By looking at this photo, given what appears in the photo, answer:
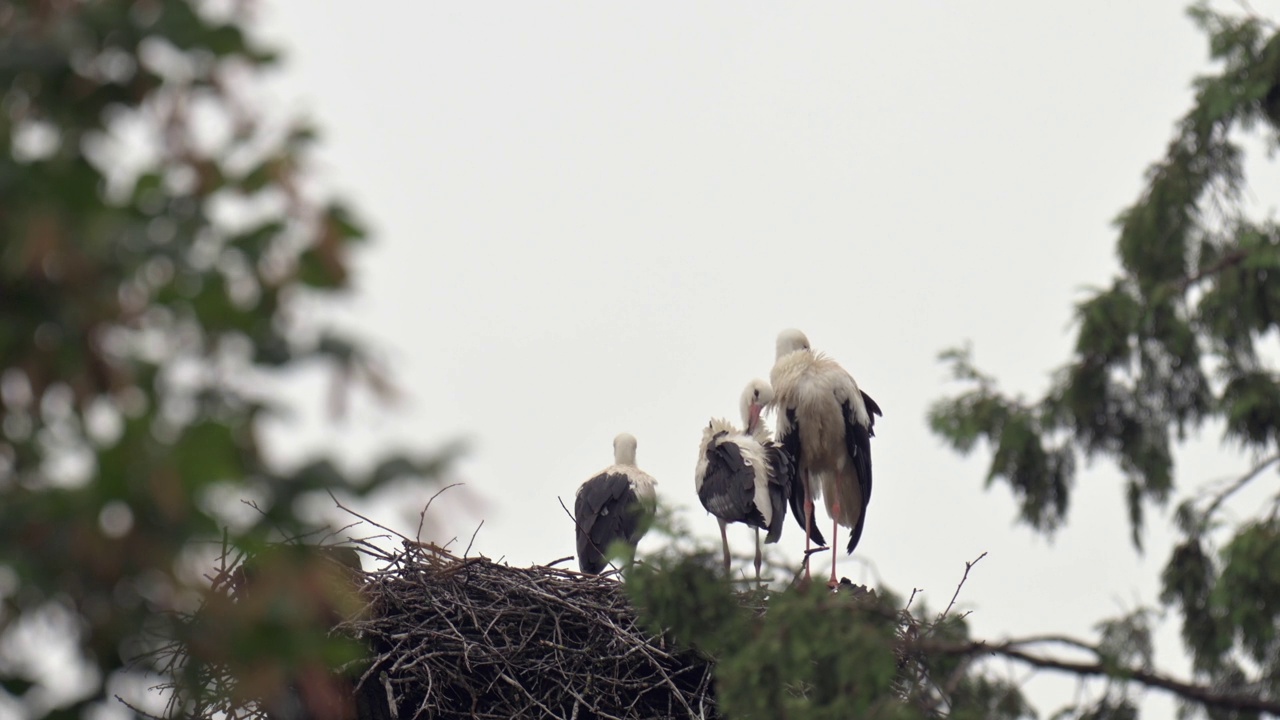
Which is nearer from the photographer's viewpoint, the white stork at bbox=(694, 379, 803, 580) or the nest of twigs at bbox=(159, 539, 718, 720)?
the nest of twigs at bbox=(159, 539, 718, 720)

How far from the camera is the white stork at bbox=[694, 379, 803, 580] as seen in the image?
9.50 metres

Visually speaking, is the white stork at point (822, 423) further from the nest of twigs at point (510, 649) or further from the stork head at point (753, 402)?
the nest of twigs at point (510, 649)

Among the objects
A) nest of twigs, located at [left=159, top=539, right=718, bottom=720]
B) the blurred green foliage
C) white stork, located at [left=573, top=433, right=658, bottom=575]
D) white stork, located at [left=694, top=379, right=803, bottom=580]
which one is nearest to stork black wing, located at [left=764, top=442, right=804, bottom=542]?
white stork, located at [left=694, top=379, right=803, bottom=580]

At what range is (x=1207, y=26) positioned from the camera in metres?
4.50

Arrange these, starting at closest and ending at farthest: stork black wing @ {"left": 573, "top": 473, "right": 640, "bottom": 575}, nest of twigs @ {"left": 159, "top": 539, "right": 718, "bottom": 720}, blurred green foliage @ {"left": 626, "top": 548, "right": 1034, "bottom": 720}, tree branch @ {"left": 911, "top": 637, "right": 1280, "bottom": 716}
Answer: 1. tree branch @ {"left": 911, "top": 637, "right": 1280, "bottom": 716}
2. blurred green foliage @ {"left": 626, "top": 548, "right": 1034, "bottom": 720}
3. nest of twigs @ {"left": 159, "top": 539, "right": 718, "bottom": 720}
4. stork black wing @ {"left": 573, "top": 473, "right": 640, "bottom": 575}

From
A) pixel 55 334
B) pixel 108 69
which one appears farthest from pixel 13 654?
pixel 108 69

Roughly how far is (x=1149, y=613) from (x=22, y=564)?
289 centimetres

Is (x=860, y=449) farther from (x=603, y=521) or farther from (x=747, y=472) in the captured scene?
(x=603, y=521)

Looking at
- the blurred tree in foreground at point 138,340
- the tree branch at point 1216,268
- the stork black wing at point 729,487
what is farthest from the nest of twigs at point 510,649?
the blurred tree in foreground at point 138,340

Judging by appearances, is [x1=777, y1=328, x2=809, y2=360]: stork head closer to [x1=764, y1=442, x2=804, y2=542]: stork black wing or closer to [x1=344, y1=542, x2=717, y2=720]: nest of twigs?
[x1=764, y1=442, x2=804, y2=542]: stork black wing

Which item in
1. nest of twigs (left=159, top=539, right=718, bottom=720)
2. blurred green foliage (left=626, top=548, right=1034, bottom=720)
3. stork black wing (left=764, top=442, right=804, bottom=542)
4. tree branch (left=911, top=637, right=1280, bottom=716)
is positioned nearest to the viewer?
tree branch (left=911, top=637, right=1280, bottom=716)

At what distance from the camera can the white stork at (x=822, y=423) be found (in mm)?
9430

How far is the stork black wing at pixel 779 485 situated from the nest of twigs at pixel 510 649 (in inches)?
83.2

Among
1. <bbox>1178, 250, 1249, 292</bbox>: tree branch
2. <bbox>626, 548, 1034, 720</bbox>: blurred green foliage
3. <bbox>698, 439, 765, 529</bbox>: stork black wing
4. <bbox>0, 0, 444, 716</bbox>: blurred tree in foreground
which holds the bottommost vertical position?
<bbox>0, 0, 444, 716</bbox>: blurred tree in foreground
